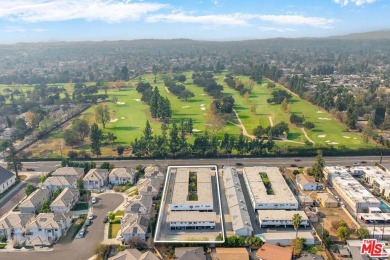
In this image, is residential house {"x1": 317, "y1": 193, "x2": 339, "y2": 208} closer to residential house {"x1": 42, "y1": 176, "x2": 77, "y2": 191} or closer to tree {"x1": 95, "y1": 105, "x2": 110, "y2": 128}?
residential house {"x1": 42, "y1": 176, "x2": 77, "y2": 191}

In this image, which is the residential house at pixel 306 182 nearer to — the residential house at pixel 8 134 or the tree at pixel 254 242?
the tree at pixel 254 242

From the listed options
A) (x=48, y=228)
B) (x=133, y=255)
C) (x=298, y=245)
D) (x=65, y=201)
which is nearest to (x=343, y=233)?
(x=298, y=245)

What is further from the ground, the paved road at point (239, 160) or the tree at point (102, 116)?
the tree at point (102, 116)

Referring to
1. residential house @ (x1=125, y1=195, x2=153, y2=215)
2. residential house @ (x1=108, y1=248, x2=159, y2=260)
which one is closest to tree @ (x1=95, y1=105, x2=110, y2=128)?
residential house @ (x1=125, y1=195, x2=153, y2=215)

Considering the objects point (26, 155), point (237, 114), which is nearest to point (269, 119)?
point (237, 114)

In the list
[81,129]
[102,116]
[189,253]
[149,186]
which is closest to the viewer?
[189,253]

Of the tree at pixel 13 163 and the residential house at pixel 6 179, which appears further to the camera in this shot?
the tree at pixel 13 163

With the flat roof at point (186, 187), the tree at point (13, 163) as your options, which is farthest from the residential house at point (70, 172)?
the flat roof at point (186, 187)

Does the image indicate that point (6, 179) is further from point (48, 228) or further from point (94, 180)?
point (48, 228)
